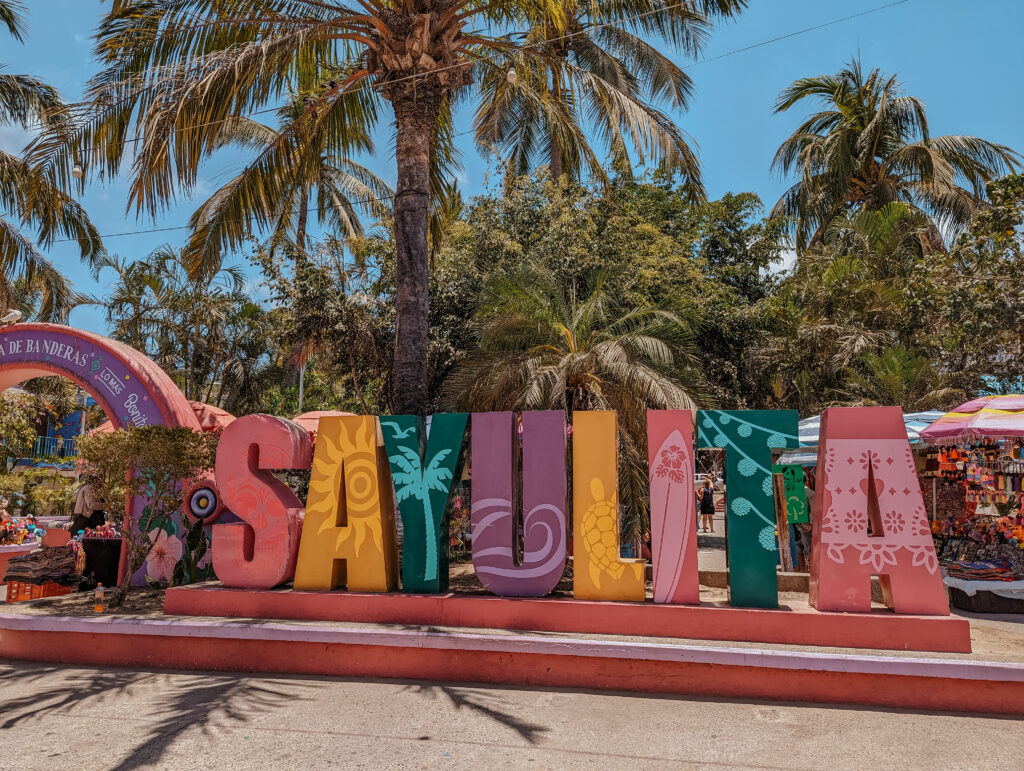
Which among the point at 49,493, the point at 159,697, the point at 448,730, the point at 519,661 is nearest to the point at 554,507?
the point at 519,661

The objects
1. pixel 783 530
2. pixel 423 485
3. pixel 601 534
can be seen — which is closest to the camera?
pixel 601 534

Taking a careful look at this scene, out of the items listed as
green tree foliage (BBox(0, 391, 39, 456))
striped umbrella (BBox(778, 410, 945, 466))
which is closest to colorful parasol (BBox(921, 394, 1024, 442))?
striped umbrella (BBox(778, 410, 945, 466))

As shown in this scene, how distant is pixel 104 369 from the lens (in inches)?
411

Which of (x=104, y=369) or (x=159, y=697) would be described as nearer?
(x=159, y=697)

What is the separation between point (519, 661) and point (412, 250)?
223 inches

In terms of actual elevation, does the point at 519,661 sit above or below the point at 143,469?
below

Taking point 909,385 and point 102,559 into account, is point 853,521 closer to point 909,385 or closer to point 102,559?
point 102,559

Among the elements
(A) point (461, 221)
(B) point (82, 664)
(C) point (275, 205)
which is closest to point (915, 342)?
(A) point (461, 221)

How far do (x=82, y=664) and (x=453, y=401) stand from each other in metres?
5.82

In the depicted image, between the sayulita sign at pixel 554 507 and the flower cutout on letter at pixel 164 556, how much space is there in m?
2.02

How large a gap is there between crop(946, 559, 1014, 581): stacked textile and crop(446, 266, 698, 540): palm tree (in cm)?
461

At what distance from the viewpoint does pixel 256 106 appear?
11312mm

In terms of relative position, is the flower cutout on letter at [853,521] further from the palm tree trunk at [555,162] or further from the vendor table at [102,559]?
the palm tree trunk at [555,162]

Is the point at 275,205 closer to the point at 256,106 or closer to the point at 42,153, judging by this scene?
the point at 256,106
